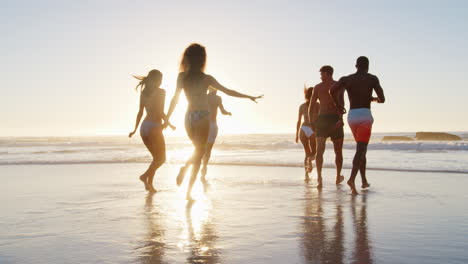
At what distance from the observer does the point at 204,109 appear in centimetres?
606

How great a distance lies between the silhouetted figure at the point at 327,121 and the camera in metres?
7.96

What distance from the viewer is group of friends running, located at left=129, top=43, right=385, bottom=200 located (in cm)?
604

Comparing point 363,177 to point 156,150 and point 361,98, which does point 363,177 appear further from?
point 156,150

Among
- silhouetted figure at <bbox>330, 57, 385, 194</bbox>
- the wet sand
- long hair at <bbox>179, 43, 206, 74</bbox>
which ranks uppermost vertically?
long hair at <bbox>179, 43, 206, 74</bbox>

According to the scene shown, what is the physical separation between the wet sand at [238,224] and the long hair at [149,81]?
5.67 ft

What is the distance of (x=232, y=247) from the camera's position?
11.5ft

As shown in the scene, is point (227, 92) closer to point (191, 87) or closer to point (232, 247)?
point (191, 87)

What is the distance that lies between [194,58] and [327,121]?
3.13m

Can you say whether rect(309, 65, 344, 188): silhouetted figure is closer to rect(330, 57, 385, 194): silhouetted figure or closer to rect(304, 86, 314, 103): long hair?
rect(330, 57, 385, 194): silhouetted figure

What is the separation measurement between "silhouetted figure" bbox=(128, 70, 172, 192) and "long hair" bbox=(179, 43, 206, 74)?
1.43 metres

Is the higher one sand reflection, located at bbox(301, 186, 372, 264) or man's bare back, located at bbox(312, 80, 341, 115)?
man's bare back, located at bbox(312, 80, 341, 115)

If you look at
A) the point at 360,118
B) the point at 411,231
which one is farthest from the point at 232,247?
the point at 360,118

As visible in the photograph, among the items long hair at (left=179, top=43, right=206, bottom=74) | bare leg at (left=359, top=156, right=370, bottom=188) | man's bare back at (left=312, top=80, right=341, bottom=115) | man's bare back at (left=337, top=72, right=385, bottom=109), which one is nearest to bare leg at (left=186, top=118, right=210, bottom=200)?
long hair at (left=179, top=43, right=206, bottom=74)

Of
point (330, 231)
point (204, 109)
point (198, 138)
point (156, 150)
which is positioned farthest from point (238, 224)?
point (156, 150)
